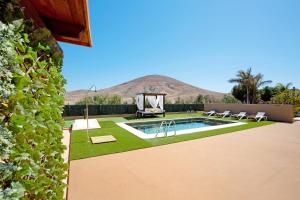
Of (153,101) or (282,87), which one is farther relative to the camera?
(282,87)

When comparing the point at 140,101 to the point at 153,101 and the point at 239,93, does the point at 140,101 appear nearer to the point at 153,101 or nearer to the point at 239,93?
the point at 153,101

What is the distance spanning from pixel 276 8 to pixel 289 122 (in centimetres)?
922

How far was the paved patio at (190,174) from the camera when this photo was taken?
129 inches

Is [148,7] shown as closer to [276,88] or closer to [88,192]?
[88,192]

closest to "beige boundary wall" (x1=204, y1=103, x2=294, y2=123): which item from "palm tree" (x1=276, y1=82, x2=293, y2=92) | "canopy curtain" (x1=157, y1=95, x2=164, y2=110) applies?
"canopy curtain" (x1=157, y1=95, x2=164, y2=110)

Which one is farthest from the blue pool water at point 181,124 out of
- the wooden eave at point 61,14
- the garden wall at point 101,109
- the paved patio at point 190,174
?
the wooden eave at point 61,14

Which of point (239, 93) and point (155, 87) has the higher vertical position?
point (155, 87)

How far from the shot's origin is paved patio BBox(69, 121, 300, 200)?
3277 mm

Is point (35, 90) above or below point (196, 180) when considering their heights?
above

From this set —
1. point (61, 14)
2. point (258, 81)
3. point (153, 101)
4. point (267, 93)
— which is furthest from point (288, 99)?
point (61, 14)

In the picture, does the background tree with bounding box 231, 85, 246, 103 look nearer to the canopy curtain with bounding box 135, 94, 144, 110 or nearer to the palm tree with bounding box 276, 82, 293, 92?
the palm tree with bounding box 276, 82, 293, 92

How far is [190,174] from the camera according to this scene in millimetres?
4086

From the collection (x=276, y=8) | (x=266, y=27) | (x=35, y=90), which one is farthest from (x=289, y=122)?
(x=35, y=90)

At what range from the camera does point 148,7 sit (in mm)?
12273
